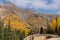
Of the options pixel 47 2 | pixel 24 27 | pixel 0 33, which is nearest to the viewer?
pixel 0 33

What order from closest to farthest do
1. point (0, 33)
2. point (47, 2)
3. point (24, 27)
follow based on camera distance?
point (0, 33) < point (24, 27) < point (47, 2)

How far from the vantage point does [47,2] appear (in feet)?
32.2

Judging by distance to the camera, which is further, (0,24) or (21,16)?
(21,16)

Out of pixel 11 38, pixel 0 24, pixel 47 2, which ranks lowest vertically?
pixel 11 38

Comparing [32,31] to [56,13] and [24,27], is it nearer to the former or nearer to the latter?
[24,27]

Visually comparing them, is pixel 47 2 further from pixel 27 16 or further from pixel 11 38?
pixel 11 38

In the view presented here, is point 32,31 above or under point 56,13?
under

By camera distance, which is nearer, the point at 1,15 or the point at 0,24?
the point at 0,24

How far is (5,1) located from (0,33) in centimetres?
252

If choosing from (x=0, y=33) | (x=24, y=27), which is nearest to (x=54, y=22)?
(x=24, y=27)

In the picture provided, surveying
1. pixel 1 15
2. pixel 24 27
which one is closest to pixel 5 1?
pixel 1 15

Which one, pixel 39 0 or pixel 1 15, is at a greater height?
pixel 39 0

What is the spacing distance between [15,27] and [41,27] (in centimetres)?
104

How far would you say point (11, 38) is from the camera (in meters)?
7.69
